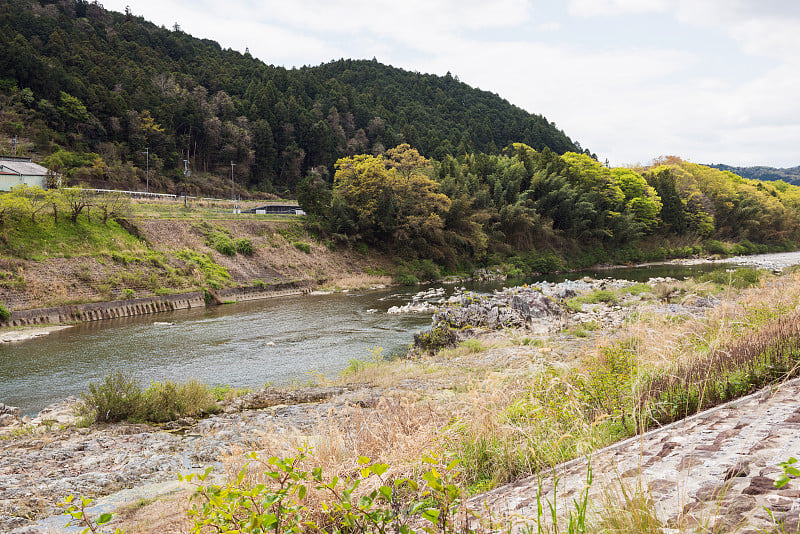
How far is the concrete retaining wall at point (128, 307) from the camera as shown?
18.4m

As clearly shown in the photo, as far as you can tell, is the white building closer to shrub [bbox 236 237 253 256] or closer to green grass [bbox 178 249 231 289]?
green grass [bbox 178 249 231 289]

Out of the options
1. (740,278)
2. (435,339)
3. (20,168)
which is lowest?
(435,339)

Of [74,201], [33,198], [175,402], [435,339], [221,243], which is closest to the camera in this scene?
[175,402]

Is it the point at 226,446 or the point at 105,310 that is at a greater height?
the point at 226,446

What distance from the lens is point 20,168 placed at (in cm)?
3509

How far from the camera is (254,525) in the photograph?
1970mm

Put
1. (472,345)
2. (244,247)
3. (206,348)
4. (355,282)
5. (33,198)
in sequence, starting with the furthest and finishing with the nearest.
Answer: (355,282) < (244,247) < (33,198) < (206,348) < (472,345)

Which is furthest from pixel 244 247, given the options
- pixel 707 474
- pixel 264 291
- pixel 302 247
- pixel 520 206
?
pixel 707 474

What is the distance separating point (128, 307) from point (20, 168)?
23.0m

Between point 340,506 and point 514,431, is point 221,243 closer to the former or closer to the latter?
point 514,431

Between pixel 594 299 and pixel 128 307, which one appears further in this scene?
pixel 128 307

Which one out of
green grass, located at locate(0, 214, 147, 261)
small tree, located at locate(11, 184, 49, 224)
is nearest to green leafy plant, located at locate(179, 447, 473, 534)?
green grass, located at locate(0, 214, 147, 261)

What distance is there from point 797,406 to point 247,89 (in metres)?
83.7

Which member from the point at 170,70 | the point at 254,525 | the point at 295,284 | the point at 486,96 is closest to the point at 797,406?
the point at 254,525
